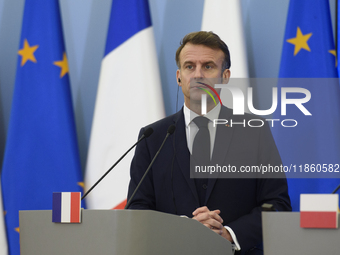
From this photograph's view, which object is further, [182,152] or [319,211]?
[182,152]

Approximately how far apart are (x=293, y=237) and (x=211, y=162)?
107 centimetres

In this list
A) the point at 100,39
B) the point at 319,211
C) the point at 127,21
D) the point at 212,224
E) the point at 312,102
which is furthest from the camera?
the point at 100,39

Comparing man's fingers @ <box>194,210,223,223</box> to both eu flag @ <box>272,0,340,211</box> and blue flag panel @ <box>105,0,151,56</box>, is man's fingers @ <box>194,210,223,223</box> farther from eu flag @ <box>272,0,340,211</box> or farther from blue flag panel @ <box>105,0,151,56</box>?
blue flag panel @ <box>105,0,151,56</box>

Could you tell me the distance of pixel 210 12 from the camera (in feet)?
10.4

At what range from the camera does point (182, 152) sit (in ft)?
7.92

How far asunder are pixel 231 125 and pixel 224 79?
30 cm

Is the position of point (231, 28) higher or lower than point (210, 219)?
higher

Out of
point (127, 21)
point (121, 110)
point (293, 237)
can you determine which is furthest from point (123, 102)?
point (293, 237)

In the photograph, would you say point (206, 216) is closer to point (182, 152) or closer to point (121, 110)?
point (182, 152)

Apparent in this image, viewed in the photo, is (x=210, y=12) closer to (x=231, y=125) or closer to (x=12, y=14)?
(x=231, y=125)

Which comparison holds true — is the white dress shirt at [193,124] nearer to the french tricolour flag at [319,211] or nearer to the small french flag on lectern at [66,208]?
the small french flag on lectern at [66,208]

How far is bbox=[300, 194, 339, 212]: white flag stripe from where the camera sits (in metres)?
1.27

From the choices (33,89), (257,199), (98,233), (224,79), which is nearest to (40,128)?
(33,89)

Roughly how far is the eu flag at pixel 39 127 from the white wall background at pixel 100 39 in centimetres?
28
